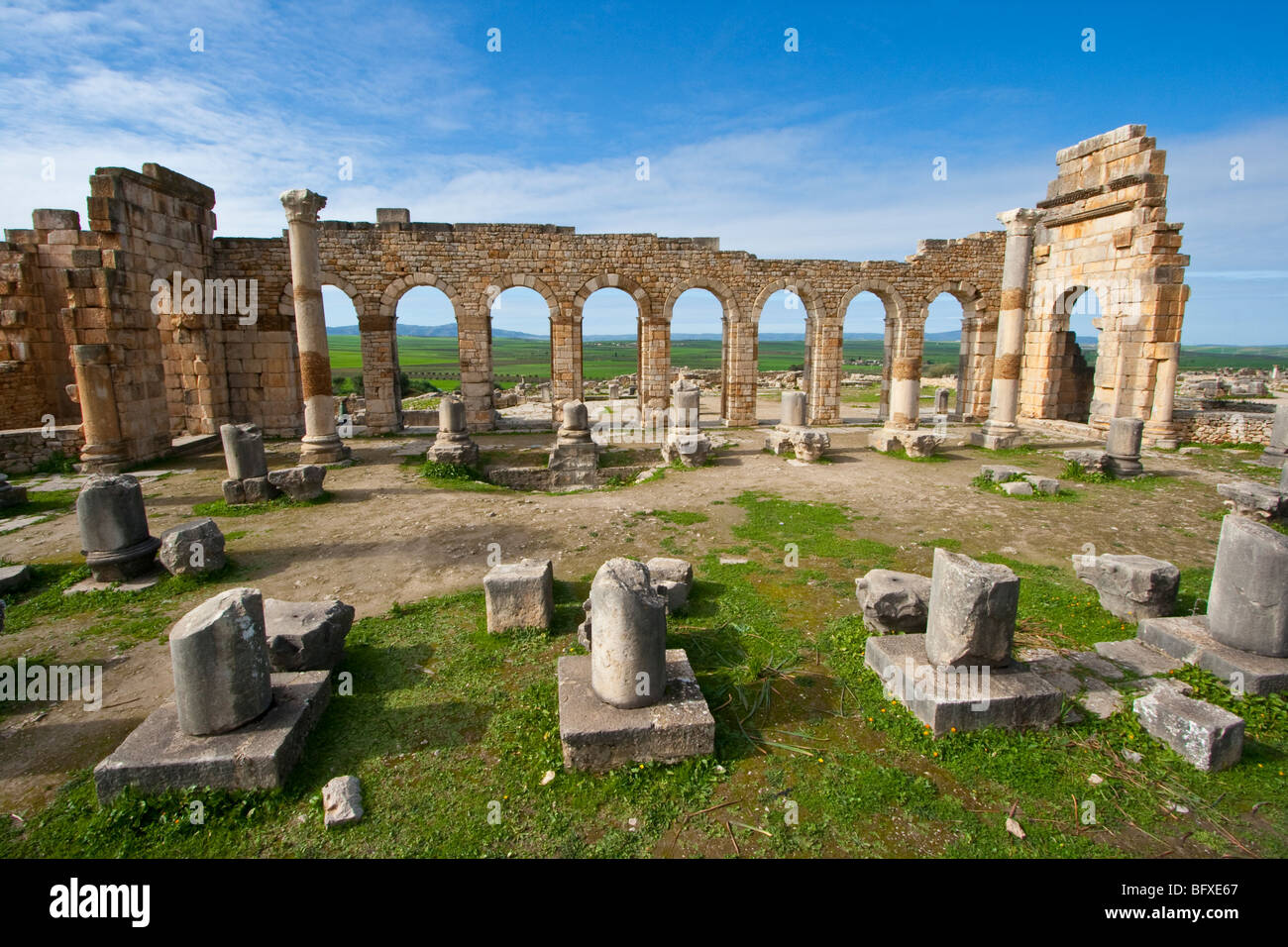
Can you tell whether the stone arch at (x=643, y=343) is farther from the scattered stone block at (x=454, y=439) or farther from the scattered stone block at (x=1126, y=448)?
the scattered stone block at (x=1126, y=448)

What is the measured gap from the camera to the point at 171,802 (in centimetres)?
389

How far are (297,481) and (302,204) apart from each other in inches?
237

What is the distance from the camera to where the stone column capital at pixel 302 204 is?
1255cm

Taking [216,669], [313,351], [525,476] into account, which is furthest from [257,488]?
[216,669]

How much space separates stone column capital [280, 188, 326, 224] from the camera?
12.5m

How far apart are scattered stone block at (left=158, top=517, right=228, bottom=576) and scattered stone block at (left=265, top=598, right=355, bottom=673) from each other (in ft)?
7.60

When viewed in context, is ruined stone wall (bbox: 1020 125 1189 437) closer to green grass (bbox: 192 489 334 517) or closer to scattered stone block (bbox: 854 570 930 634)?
scattered stone block (bbox: 854 570 930 634)

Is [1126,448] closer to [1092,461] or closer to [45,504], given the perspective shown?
[1092,461]

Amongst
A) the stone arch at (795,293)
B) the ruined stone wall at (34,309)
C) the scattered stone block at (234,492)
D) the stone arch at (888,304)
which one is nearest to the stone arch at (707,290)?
the stone arch at (795,293)

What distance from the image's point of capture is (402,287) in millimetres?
17469

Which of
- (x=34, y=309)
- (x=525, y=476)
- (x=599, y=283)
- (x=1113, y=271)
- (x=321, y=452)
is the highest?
(x=1113, y=271)
